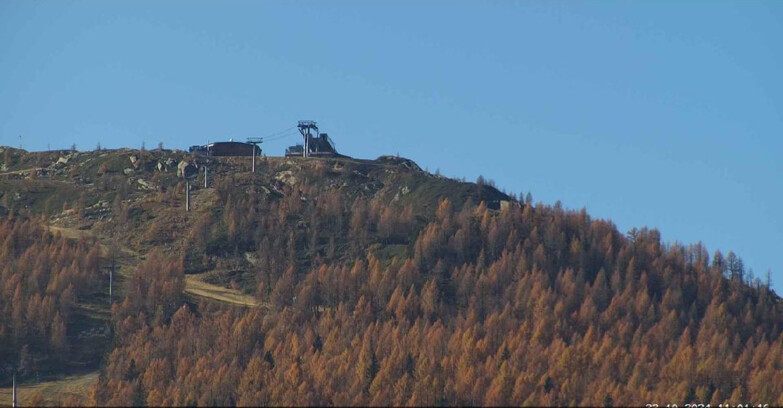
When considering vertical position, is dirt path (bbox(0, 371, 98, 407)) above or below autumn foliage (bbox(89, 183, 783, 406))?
below

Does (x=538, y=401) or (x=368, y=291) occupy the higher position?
(x=368, y=291)

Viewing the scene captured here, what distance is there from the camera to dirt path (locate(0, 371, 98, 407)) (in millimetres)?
162875

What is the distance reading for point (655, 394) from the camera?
16150 centimetres

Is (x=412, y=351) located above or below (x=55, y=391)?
above

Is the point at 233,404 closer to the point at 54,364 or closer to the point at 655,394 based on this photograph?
the point at 54,364

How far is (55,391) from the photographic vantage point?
16675 cm

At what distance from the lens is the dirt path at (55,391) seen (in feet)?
534

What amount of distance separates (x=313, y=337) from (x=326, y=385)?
18112mm

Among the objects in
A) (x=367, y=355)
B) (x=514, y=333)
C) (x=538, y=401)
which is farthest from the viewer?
(x=514, y=333)

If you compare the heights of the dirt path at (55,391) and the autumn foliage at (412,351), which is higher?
the autumn foliage at (412,351)

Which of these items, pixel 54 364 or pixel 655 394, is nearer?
pixel 655 394

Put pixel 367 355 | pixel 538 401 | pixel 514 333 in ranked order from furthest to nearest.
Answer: pixel 514 333, pixel 367 355, pixel 538 401

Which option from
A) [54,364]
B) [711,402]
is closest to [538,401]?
[711,402]

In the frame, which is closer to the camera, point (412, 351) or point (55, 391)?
point (55, 391)
